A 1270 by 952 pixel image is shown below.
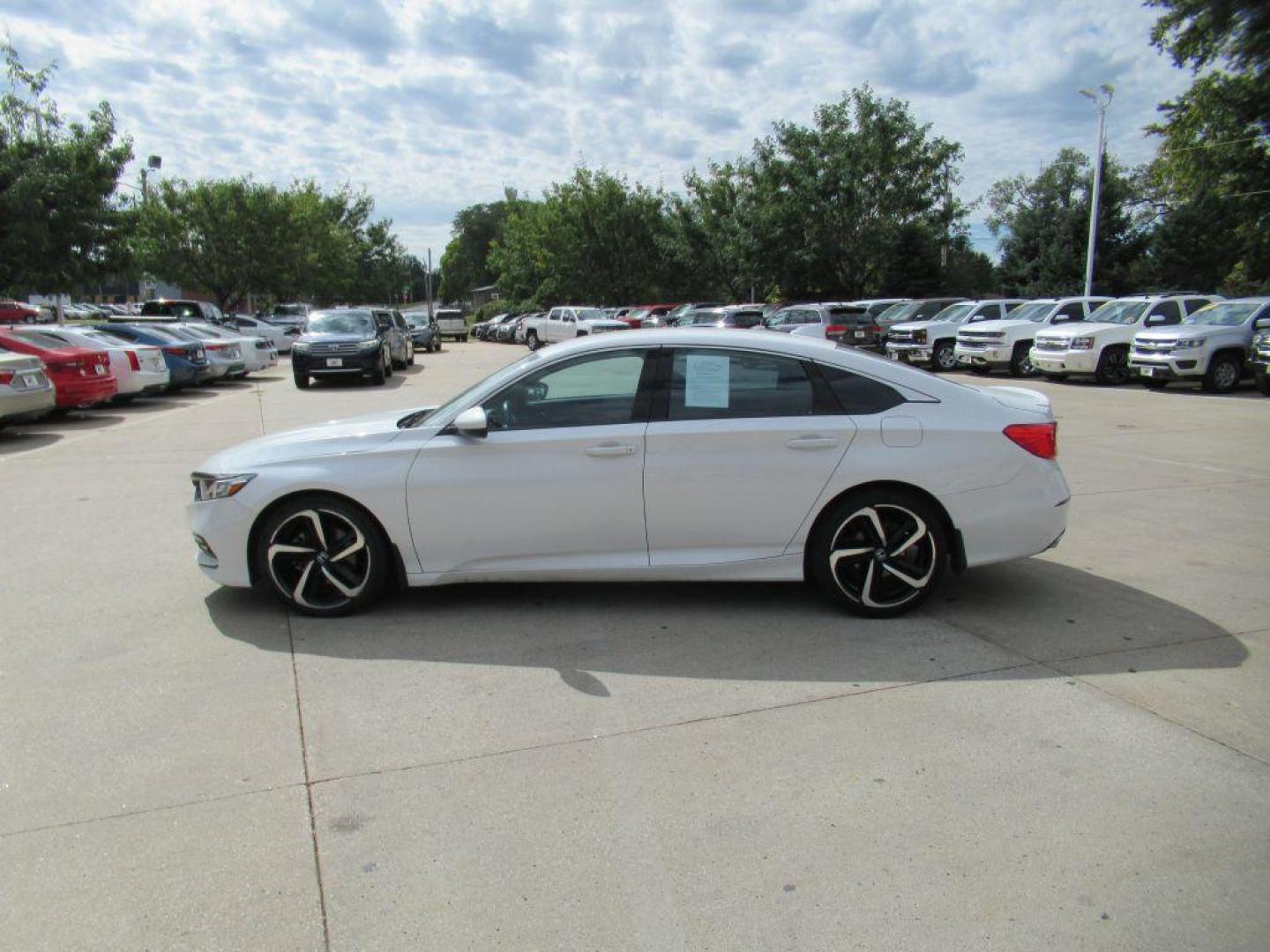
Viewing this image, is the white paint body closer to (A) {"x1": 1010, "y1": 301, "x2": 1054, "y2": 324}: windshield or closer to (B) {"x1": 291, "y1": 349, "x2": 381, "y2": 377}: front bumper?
(B) {"x1": 291, "y1": 349, "x2": 381, "y2": 377}: front bumper

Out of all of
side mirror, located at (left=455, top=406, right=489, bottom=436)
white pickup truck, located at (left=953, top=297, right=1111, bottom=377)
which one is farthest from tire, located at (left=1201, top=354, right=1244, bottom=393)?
side mirror, located at (left=455, top=406, right=489, bottom=436)

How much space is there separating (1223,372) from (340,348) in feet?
59.4

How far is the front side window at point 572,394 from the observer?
498 cm

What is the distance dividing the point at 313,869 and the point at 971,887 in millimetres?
1985

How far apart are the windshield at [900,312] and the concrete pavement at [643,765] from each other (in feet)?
70.5

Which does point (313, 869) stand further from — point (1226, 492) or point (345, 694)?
point (1226, 492)

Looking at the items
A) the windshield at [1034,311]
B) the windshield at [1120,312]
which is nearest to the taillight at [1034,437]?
the windshield at [1120,312]

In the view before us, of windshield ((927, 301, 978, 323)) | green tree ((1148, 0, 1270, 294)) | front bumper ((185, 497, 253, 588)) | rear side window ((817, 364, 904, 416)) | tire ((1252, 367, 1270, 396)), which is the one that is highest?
green tree ((1148, 0, 1270, 294))

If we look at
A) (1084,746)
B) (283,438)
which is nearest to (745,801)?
(1084,746)

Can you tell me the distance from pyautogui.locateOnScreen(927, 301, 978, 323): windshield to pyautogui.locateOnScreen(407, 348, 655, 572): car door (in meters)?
21.9

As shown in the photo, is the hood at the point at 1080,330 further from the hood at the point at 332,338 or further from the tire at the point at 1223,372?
the hood at the point at 332,338

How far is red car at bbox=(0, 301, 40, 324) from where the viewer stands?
3484 centimetres

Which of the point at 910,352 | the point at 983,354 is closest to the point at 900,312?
the point at 910,352

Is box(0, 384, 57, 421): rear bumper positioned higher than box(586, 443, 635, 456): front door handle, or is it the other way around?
box(586, 443, 635, 456): front door handle
